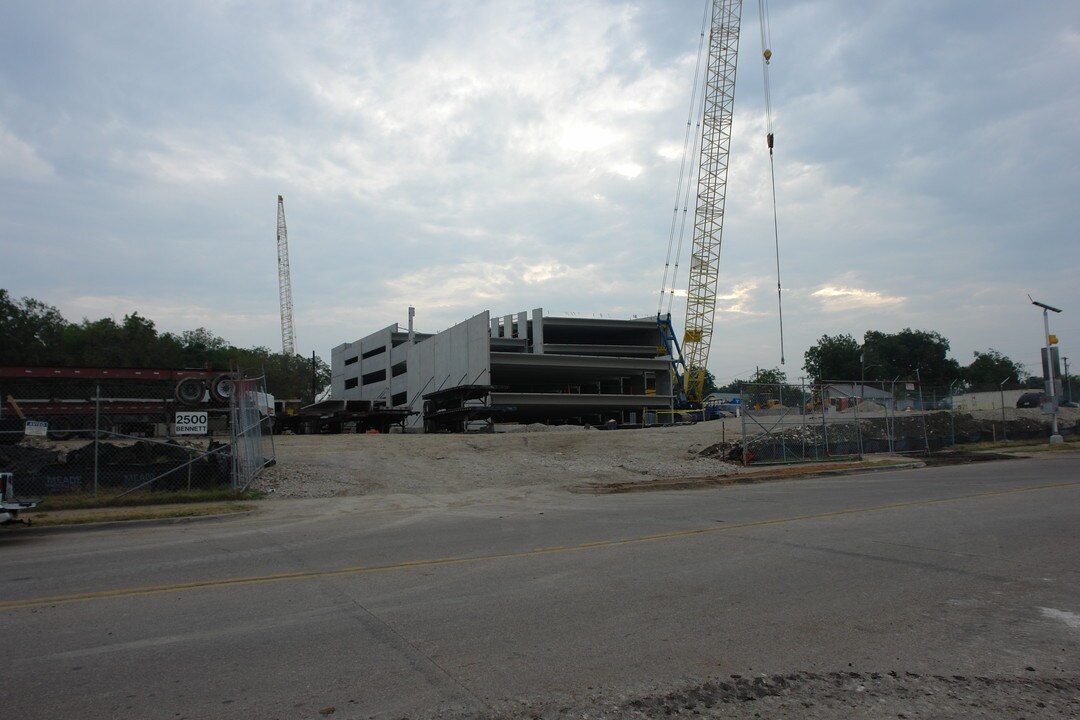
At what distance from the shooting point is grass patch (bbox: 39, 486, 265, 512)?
14.4 meters

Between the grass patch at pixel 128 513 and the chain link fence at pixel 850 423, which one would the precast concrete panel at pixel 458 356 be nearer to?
the chain link fence at pixel 850 423

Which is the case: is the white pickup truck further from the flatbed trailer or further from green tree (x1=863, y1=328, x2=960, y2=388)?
green tree (x1=863, y1=328, x2=960, y2=388)

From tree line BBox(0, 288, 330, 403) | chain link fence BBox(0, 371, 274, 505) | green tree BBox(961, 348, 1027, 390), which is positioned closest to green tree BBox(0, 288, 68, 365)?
A: tree line BBox(0, 288, 330, 403)

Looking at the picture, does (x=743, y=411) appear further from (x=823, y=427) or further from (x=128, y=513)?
(x=128, y=513)

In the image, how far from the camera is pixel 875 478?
21.2 metres

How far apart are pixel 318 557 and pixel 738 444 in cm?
1956

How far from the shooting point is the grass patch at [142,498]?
14.4 m

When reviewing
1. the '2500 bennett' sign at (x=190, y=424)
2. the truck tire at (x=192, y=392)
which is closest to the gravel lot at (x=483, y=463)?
the '2500 bennett' sign at (x=190, y=424)

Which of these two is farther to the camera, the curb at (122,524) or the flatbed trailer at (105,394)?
the flatbed trailer at (105,394)

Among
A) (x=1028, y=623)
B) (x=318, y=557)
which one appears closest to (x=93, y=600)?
(x=318, y=557)

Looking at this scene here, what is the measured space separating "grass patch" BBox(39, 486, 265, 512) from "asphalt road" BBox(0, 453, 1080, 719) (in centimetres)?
230

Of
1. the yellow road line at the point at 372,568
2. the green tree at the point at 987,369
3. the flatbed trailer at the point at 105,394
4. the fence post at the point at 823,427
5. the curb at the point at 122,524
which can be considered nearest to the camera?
the yellow road line at the point at 372,568

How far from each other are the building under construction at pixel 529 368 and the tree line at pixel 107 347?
47.6 ft

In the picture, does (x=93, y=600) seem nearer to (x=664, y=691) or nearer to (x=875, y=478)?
(x=664, y=691)
